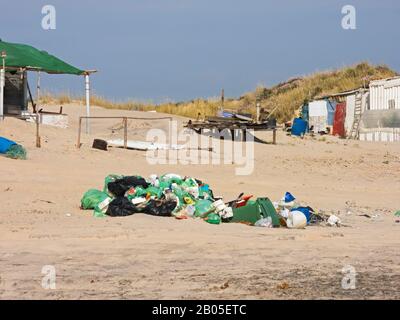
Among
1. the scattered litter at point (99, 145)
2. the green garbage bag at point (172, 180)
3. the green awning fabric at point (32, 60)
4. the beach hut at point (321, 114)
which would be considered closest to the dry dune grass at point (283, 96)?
the beach hut at point (321, 114)

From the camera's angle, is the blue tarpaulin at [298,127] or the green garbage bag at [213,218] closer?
the green garbage bag at [213,218]

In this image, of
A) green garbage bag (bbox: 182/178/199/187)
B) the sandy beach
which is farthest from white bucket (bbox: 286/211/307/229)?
green garbage bag (bbox: 182/178/199/187)

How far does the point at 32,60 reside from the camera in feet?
89.8

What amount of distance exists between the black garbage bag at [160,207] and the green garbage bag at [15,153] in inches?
254

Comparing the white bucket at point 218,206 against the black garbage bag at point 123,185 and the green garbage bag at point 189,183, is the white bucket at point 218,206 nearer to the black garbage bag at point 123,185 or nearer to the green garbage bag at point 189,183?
the green garbage bag at point 189,183

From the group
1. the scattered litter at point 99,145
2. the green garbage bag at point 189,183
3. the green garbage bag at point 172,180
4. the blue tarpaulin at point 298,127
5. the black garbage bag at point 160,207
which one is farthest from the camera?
the blue tarpaulin at point 298,127

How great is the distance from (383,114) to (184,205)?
22.7m

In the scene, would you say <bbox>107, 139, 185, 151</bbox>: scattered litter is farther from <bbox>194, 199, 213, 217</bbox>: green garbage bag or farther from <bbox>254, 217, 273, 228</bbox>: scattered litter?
<bbox>254, 217, 273, 228</bbox>: scattered litter

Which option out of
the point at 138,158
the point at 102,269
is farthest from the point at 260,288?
the point at 138,158

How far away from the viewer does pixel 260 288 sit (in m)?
7.64

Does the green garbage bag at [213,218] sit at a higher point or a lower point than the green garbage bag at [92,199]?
lower

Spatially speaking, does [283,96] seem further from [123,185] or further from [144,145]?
[123,185]

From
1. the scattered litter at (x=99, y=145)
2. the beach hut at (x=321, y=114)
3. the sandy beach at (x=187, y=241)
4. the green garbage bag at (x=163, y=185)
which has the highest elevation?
the beach hut at (x=321, y=114)

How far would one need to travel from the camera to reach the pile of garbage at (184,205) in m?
12.6
